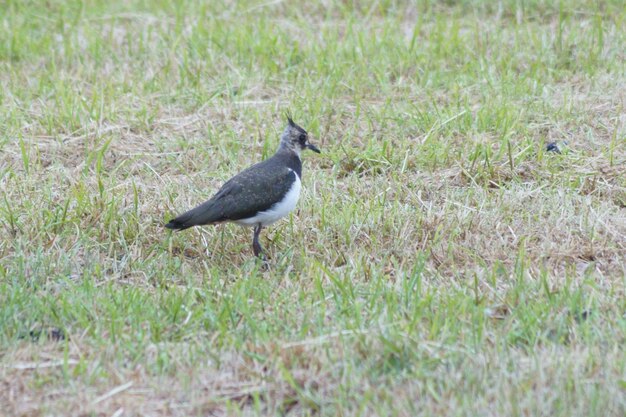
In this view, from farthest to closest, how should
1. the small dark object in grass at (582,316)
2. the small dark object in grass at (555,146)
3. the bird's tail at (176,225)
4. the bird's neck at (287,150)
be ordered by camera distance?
the small dark object in grass at (555,146)
the bird's neck at (287,150)
the bird's tail at (176,225)
the small dark object in grass at (582,316)

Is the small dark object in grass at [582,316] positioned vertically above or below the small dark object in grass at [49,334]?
above

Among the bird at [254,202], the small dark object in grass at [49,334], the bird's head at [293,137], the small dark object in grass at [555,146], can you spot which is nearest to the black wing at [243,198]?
the bird at [254,202]

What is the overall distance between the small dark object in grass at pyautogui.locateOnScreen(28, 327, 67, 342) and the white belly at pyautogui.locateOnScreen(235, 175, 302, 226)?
133 cm

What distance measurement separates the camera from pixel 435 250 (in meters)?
5.67

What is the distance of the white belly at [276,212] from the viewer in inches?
226

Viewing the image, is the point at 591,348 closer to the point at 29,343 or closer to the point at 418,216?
the point at 418,216

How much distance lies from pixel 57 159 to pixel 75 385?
305 centimetres

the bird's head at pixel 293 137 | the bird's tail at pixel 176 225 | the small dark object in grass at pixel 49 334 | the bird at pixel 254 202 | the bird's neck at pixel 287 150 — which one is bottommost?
the small dark object in grass at pixel 49 334

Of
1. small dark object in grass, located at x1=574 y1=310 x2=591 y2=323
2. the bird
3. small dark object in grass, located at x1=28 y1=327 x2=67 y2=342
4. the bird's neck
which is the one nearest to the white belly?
the bird

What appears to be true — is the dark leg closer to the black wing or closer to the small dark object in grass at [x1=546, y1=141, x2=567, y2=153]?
the black wing

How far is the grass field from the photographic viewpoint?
4.30 m

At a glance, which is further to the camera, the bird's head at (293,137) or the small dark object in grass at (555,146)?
the small dark object in grass at (555,146)

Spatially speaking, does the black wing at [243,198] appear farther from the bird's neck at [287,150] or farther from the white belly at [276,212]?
the bird's neck at [287,150]

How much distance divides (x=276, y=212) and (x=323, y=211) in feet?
1.29
